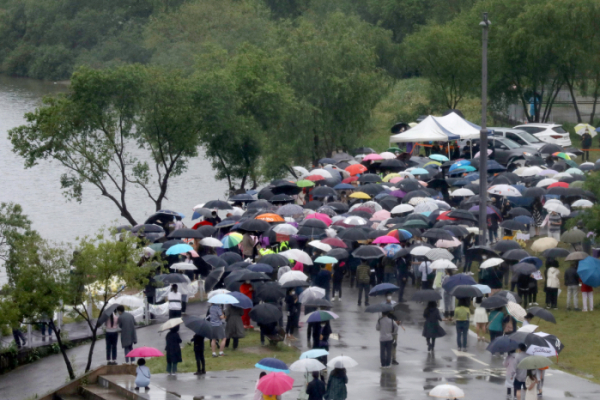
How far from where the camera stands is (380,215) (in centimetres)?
2480

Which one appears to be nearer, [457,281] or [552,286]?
[457,281]

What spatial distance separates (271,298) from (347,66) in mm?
25034

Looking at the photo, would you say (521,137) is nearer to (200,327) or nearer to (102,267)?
(102,267)

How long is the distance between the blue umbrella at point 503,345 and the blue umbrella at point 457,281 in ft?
9.93

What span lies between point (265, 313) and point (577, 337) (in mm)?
7015

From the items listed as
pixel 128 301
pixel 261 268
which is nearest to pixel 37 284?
Result: pixel 128 301

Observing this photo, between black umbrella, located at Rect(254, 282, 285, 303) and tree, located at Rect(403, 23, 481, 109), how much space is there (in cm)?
3205

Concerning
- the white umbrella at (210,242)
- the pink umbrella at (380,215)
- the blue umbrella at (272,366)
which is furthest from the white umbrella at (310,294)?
the pink umbrella at (380,215)

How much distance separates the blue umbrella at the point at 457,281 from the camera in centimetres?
1809

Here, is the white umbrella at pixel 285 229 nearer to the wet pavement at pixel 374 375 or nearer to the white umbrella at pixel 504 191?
the wet pavement at pixel 374 375

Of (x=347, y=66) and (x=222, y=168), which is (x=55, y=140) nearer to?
(x=222, y=168)

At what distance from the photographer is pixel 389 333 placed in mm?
16484

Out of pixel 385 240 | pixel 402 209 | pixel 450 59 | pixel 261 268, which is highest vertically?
pixel 450 59

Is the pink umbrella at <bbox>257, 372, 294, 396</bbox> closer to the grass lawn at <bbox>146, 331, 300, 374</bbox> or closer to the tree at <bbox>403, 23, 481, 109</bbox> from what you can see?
the grass lawn at <bbox>146, 331, 300, 374</bbox>
